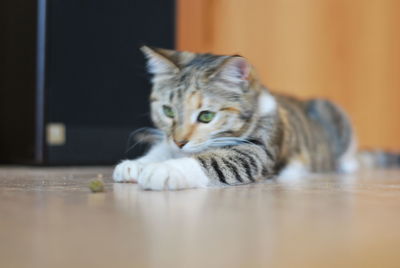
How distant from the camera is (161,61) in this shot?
1.38 metres

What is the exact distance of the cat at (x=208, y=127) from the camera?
1.15 metres

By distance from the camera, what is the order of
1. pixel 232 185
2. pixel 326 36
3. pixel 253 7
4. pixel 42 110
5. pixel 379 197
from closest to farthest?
pixel 379 197
pixel 232 185
pixel 42 110
pixel 253 7
pixel 326 36

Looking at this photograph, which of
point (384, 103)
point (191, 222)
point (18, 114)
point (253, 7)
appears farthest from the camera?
point (384, 103)

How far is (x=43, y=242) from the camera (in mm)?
562

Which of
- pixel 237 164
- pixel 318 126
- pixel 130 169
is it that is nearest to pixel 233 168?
pixel 237 164

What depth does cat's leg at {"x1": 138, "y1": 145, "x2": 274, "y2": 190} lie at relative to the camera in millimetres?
1047

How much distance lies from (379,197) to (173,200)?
18.4 inches

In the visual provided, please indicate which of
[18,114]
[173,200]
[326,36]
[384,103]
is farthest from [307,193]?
[384,103]

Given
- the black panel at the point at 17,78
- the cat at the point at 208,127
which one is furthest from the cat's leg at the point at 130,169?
the black panel at the point at 17,78

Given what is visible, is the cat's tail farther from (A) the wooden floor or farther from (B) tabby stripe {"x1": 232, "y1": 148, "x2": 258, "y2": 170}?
(A) the wooden floor

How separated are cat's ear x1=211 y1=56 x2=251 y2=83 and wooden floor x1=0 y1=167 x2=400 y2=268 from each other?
1.20 ft

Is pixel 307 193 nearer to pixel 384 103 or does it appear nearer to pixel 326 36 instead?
pixel 326 36

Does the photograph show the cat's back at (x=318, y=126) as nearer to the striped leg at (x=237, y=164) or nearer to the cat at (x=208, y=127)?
the cat at (x=208, y=127)

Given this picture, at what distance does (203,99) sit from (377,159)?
61.0 inches
